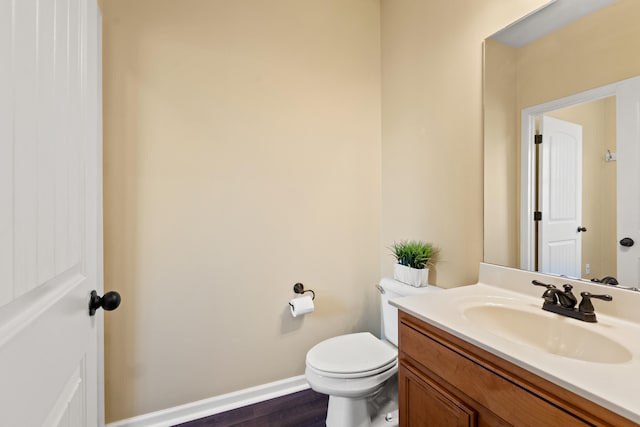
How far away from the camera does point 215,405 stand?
1.62 m

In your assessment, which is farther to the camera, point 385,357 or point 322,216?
point 322,216

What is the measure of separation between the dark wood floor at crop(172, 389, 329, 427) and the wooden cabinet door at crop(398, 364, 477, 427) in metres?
0.71

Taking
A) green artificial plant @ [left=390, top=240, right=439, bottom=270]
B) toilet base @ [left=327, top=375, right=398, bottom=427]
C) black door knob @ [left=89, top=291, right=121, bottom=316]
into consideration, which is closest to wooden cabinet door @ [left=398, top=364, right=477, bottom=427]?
toilet base @ [left=327, top=375, right=398, bottom=427]

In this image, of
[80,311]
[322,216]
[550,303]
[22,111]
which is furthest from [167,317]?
[550,303]

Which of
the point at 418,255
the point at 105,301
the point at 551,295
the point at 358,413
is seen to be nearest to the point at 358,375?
the point at 358,413

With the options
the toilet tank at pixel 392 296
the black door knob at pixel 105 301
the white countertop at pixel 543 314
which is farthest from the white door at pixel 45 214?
the toilet tank at pixel 392 296

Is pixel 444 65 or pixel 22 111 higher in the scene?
pixel 444 65

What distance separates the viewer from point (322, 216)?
6.31ft

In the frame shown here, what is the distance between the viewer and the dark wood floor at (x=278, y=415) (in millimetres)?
1535

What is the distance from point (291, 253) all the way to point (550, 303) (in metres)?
1.33

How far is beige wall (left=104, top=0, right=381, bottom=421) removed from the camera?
1.48m

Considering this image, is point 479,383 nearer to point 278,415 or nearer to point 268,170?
point 278,415

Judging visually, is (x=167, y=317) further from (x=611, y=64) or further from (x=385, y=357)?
(x=611, y=64)

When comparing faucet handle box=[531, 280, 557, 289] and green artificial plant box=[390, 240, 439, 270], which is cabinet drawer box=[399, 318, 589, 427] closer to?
faucet handle box=[531, 280, 557, 289]
